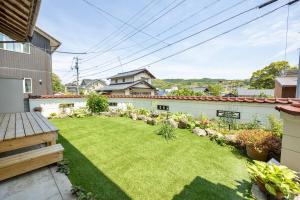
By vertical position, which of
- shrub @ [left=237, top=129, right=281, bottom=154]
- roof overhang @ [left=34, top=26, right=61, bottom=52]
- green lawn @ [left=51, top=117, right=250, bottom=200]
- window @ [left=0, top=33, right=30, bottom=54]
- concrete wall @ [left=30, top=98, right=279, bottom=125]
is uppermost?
roof overhang @ [left=34, top=26, right=61, bottom=52]

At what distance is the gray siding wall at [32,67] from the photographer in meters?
12.6

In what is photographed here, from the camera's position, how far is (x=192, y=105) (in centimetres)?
1033

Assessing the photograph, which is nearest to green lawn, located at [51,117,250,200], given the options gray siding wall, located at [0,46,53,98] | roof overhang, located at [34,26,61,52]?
gray siding wall, located at [0,46,53,98]

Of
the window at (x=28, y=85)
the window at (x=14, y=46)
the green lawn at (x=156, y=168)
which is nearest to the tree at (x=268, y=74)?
the green lawn at (x=156, y=168)

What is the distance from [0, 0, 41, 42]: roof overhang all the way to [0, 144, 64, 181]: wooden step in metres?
2.98

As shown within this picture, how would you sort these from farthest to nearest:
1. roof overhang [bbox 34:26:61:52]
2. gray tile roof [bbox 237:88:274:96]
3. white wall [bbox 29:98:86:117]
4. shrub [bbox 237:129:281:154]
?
gray tile roof [bbox 237:88:274:96] → roof overhang [bbox 34:26:61:52] → white wall [bbox 29:98:86:117] → shrub [bbox 237:129:281:154]

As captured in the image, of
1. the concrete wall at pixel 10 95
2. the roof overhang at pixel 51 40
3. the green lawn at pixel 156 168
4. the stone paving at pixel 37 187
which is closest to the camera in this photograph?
the stone paving at pixel 37 187

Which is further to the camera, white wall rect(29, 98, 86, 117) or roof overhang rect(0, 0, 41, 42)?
white wall rect(29, 98, 86, 117)

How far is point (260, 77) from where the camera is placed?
42188 mm

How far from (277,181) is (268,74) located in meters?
48.5

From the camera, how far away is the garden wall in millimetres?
7344

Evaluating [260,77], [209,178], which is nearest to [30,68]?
[209,178]

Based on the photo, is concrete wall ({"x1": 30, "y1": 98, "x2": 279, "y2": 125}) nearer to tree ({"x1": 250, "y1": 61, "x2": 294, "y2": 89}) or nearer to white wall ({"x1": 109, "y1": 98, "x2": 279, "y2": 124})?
white wall ({"x1": 109, "y1": 98, "x2": 279, "y2": 124})

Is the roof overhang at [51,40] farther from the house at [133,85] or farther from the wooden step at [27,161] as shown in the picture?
the wooden step at [27,161]
